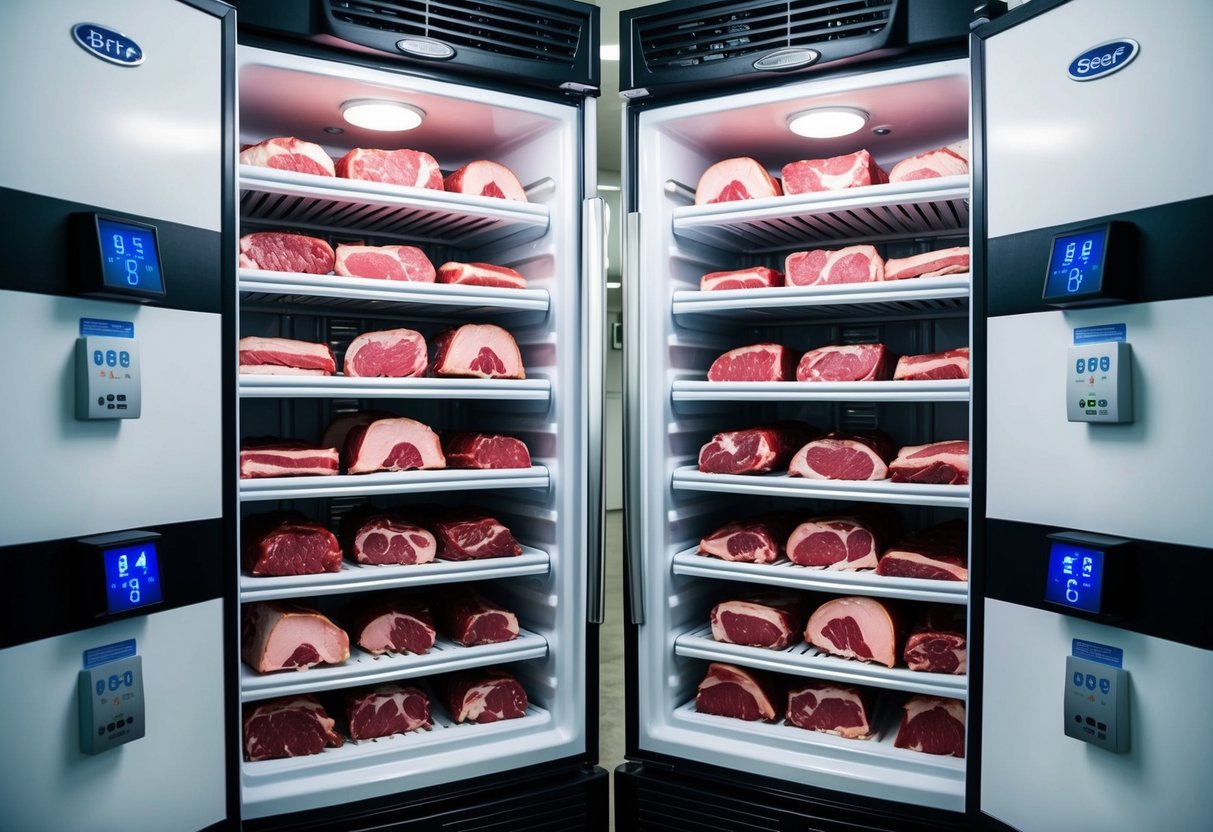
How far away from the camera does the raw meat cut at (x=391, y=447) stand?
2361mm

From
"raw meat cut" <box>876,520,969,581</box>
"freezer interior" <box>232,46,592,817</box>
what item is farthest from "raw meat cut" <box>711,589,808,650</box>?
"freezer interior" <box>232,46,592,817</box>

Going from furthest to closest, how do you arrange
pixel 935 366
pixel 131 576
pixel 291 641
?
pixel 935 366
pixel 291 641
pixel 131 576

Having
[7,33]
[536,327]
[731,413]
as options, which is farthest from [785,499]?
[7,33]

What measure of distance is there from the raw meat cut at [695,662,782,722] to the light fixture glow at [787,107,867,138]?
1731 millimetres

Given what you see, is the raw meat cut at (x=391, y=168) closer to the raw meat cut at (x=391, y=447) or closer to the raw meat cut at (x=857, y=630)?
the raw meat cut at (x=391, y=447)

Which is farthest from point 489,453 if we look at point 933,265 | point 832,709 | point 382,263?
point 933,265

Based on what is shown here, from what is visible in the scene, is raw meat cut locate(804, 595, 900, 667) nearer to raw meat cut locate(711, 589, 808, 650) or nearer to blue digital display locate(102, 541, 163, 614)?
raw meat cut locate(711, 589, 808, 650)

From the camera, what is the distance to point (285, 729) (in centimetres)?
224

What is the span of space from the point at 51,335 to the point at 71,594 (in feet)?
1.63

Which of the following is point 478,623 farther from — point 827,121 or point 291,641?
point 827,121

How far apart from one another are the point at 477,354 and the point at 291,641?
3.23 feet

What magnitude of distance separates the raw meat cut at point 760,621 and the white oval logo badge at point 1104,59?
1.65m

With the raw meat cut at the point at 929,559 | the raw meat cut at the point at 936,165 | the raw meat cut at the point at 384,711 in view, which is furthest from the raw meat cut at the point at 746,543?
the raw meat cut at the point at 936,165

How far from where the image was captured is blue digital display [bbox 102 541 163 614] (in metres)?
1.55
